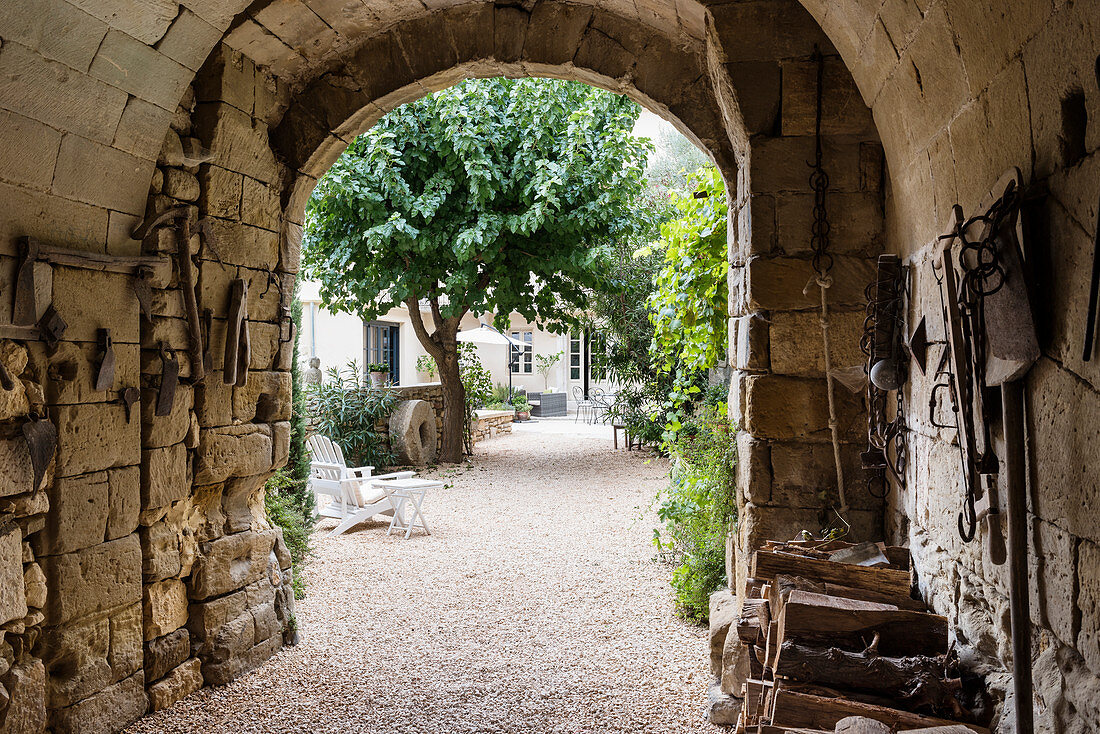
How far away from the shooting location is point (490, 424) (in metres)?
14.5

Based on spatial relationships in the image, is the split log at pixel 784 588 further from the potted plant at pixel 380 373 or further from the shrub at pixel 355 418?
the potted plant at pixel 380 373

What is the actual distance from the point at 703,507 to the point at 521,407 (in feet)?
45.8

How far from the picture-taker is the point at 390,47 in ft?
13.9

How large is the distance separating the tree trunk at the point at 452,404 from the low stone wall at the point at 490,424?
181cm

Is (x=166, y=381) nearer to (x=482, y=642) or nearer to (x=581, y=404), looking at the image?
(x=482, y=642)

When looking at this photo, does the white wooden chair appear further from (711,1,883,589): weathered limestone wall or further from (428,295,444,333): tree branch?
(711,1,883,589): weathered limestone wall

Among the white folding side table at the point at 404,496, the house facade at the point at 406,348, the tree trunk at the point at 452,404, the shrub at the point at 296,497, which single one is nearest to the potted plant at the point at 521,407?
the house facade at the point at 406,348

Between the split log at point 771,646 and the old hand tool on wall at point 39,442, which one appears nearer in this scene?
the split log at point 771,646

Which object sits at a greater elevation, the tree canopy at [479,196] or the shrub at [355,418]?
the tree canopy at [479,196]

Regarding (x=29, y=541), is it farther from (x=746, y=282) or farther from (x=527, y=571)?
(x=527, y=571)

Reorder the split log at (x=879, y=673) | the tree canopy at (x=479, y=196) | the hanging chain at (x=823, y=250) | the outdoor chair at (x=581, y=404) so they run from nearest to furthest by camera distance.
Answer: the split log at (x=879, y=673), the hanging chain at (x=823, y=250), the tree canopy at (x=479, y=196), the outdoor chair at (x=581, y=404)

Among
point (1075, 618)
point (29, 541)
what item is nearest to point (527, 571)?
point (29, 541)

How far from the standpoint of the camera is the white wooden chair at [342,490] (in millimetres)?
7419

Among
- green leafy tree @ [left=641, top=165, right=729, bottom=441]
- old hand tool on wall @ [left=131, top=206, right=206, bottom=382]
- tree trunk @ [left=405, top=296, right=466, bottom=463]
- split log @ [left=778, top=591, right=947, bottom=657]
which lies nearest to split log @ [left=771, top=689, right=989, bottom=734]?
split log @ [left=778, top=591, right=947, bottom=657]
